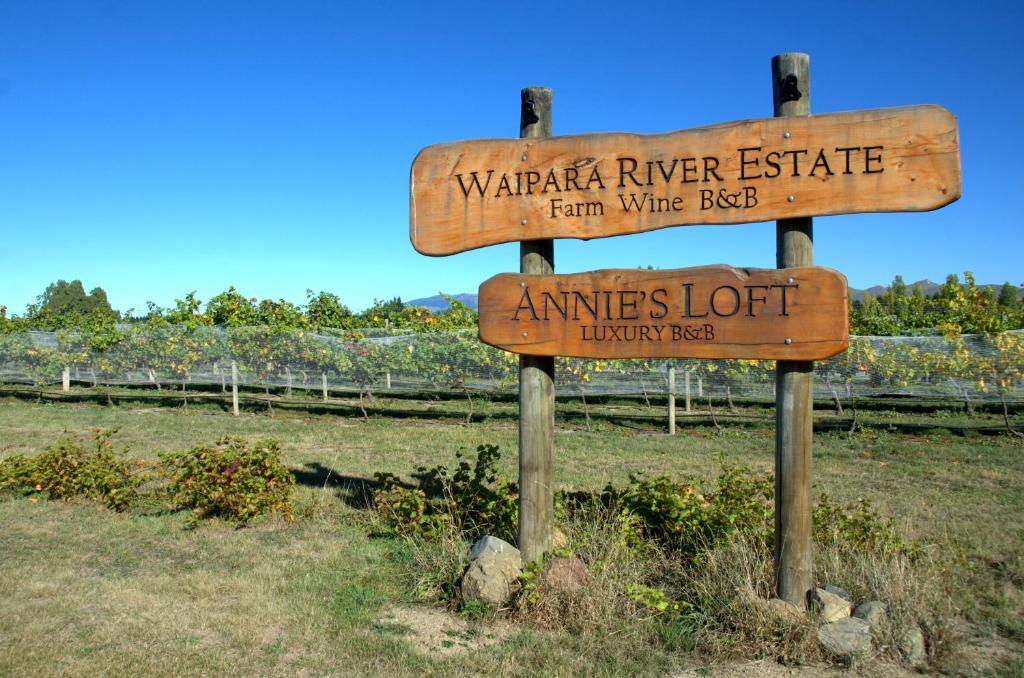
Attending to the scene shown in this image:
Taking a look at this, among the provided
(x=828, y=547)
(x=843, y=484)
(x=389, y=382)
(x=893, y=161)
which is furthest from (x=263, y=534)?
(x=389, y=382)

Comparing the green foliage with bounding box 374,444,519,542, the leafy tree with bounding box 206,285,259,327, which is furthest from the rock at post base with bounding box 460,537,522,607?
the leafy tree with bounding box 206,285,259,327

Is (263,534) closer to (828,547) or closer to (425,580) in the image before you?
(425,580)

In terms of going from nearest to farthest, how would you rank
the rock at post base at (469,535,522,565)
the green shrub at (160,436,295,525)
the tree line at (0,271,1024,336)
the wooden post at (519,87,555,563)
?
1. the rock at post base at (469,535,522,565)
2. the wooden post at (519,87,555,563)
3. the green shrub at (160,436,295,525)
4. the tree line at (0,271,1024,336)

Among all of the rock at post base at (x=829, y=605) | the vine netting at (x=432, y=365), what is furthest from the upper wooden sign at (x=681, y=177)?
the vine netting at (x=432, y=365)

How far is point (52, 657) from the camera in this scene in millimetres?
3670

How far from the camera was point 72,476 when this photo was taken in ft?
23.7

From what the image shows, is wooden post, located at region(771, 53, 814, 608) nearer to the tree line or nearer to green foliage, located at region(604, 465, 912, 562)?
green foliage, located at region(604, 465, 912, 562)

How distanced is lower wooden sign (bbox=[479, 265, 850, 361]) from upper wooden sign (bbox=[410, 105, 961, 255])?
0.97ft

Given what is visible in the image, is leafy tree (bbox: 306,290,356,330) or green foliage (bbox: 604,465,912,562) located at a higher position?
leafy tree (bbox: 306,290,356,330)

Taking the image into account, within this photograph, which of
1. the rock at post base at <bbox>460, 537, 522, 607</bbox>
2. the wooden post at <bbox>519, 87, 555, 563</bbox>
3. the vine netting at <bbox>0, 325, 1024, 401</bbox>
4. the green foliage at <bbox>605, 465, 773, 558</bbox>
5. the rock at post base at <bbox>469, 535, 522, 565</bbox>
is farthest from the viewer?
the vine netting at <bbox>0, 325, 1024, 401</bbox>

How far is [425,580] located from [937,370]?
13.3 metres

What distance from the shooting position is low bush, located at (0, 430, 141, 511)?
7027 mm

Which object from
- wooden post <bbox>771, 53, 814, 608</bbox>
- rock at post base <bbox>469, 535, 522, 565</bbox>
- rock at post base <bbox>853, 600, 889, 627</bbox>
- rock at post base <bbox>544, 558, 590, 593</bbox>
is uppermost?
wooden post <bbox>771, 53, 814, 608</bbox>

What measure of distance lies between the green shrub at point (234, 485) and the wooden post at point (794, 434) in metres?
3.92
